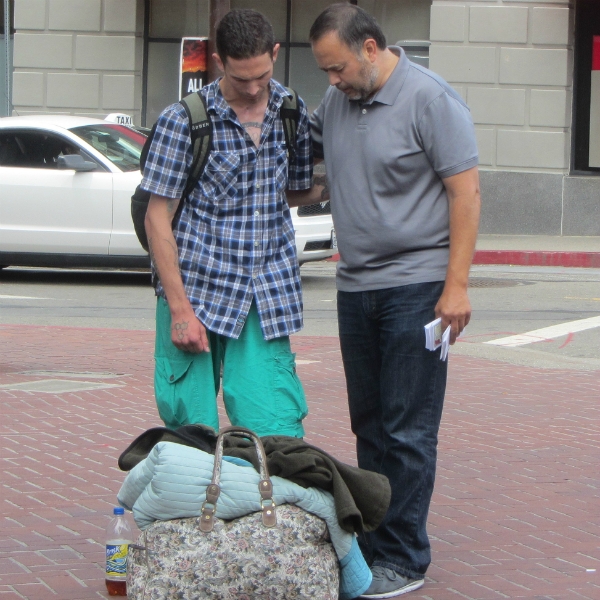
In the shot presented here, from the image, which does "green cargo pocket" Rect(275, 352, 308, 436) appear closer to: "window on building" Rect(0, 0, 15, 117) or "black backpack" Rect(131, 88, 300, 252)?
"black backpack" Rect(131, 88, 300, 252)

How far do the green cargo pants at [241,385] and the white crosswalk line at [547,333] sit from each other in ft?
19.1

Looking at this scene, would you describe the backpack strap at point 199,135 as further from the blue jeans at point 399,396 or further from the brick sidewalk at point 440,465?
the brick sidewalk at point 440,465

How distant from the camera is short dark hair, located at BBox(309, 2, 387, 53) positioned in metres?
3.62

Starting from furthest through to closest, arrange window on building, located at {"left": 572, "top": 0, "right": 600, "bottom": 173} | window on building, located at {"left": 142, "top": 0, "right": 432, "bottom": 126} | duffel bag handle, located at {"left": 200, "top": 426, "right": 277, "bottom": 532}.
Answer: window on building, located at {"left": 142, "top": 0, "right": 432, "bottom": 126} → window on building, located at {"left": 572, "top": 0, "right": 600, "bottom": 173} → duffel bag handle, located at {"left": 200, "top": 426, "right": 277, "bottom": 532}

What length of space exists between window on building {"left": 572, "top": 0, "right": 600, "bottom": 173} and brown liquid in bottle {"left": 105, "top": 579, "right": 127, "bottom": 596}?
1575 cm

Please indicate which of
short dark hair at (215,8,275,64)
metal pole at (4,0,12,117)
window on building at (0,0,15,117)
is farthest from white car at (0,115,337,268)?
short dark hair at (215,8,275,64)

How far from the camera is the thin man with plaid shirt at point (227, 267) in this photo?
3631 millimetres

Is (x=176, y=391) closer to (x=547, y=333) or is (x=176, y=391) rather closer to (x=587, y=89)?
(x=547, y=333)

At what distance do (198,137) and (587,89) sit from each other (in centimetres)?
1592

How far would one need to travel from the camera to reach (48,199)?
41.0 ft

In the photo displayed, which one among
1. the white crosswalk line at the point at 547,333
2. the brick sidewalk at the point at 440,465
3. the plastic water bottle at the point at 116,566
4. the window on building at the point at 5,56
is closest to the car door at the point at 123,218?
the brick sidewalk at the point at 440,465

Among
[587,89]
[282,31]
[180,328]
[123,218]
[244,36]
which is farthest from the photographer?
[282,31]

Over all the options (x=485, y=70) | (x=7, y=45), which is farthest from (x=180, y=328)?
(x=7, y=45)

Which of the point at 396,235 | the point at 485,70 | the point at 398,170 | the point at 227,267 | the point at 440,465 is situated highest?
the point at 485,70
